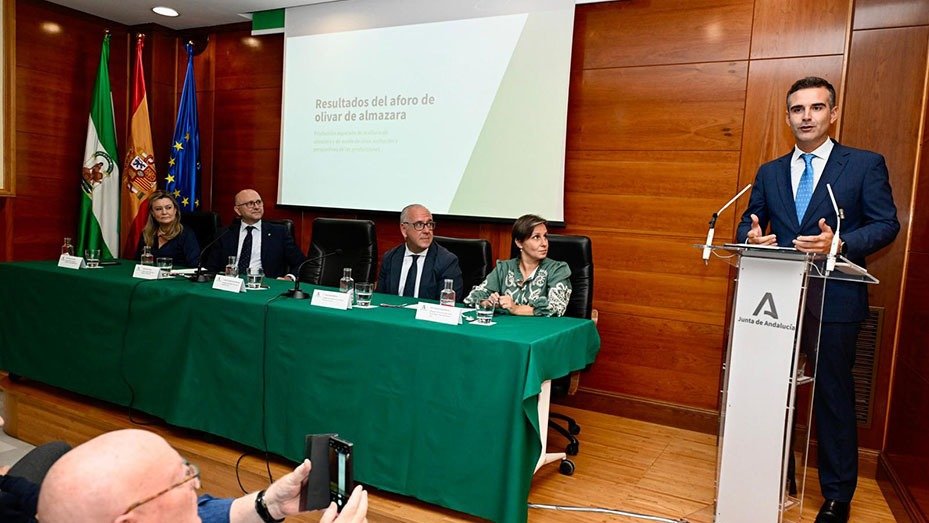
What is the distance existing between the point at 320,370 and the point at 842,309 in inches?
77.8

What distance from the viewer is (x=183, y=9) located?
15.7 ft

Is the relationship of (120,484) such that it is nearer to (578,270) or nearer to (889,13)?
(578,270)

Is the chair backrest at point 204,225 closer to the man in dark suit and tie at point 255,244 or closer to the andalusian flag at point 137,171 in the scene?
the man in dark suit and tie at point 255,244

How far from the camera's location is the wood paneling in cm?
282

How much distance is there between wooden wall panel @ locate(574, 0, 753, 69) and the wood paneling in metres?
0.51

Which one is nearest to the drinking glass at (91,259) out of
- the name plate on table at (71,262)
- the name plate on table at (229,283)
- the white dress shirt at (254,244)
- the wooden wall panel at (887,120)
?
the name plate on table at (71,262)

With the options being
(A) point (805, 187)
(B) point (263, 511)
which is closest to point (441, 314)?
(B) point (263, 511)

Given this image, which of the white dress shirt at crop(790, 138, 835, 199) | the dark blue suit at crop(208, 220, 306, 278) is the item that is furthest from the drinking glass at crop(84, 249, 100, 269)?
the white dress shirt at crop(790, 138, 835, 199)

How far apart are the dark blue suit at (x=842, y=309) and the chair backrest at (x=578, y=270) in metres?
0.80

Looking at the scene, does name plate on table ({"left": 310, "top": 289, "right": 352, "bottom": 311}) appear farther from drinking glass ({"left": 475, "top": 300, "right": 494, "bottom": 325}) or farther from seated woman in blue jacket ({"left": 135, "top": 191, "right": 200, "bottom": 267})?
seated woman in blue jacket ({"left": 135, "top": 191, "right": 200, "bottom": 267})

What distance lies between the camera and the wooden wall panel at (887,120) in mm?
2869

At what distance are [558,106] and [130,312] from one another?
2.58 m

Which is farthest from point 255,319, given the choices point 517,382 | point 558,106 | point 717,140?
point 717,140

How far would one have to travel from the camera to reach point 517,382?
2.05 m
